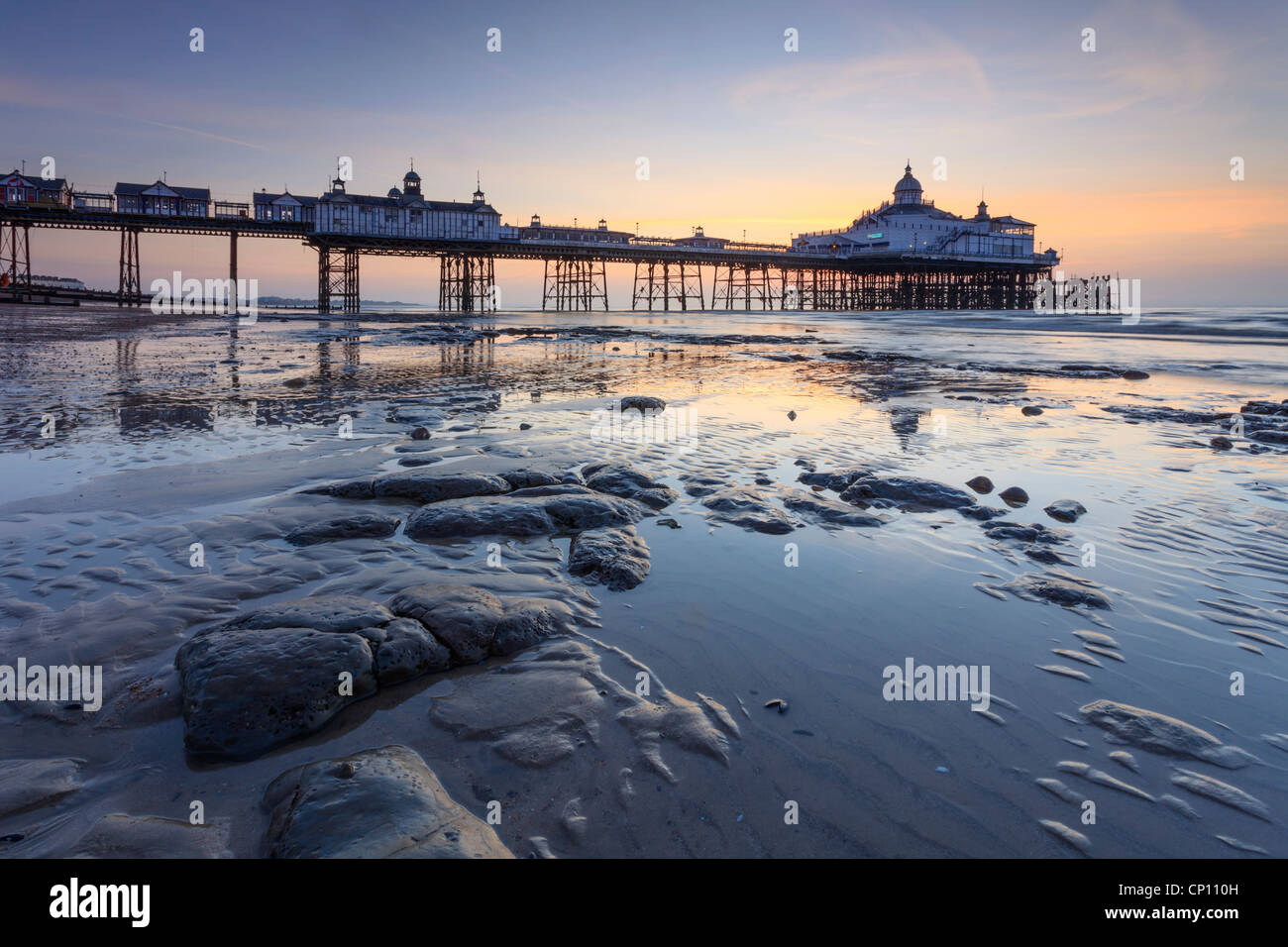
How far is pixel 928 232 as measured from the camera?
10675cm

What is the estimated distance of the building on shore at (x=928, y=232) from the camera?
103438 mm

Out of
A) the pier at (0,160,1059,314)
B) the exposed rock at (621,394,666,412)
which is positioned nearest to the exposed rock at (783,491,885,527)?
the exposed rock at (621,394,666,412)

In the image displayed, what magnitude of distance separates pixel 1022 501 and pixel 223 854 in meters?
6.74

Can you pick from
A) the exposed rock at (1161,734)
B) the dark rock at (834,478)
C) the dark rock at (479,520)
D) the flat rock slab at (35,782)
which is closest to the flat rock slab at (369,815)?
the flat rock slab at (35,782)

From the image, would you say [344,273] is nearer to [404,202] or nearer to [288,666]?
[404,202]

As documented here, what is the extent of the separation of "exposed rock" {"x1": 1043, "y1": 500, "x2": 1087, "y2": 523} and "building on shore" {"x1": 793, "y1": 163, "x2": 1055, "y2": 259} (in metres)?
105

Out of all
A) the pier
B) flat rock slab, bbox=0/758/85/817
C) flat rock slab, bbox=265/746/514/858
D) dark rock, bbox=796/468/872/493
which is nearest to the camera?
flat rock slab, bbox=265/746/514/858

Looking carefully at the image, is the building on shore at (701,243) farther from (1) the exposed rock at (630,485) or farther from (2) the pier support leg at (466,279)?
(1) the exposed rock at (630,485)

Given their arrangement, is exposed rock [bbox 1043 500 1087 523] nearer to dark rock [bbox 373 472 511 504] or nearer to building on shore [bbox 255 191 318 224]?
dark rock [bbox 373 472 511 504]

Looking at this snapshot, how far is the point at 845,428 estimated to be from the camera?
10.2m

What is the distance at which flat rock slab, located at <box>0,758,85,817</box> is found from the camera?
2367 mm

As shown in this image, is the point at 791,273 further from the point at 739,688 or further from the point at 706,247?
the point at 739,688
